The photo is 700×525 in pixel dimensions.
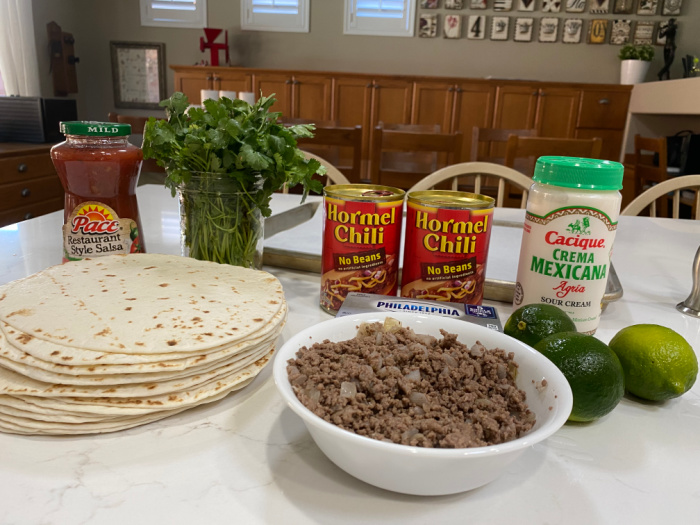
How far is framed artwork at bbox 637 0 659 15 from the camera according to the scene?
5141 mm

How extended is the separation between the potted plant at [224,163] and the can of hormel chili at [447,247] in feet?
0.64

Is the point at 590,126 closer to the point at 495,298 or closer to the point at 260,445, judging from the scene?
the point at 495,298

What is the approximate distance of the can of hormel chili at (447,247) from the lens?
828mm

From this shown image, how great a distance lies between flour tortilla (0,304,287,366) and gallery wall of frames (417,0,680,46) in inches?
218

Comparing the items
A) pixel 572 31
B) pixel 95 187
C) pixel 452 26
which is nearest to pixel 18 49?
pixel 452 26

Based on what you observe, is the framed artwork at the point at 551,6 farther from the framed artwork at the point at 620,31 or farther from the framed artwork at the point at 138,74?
the framed artwork at the point at 138,74

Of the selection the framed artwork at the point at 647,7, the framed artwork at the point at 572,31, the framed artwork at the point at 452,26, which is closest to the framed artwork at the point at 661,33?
the framed artwork at the point at 647,7

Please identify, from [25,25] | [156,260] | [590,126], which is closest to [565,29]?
[590,126]

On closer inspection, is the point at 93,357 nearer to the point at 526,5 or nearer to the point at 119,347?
the point at 119,347

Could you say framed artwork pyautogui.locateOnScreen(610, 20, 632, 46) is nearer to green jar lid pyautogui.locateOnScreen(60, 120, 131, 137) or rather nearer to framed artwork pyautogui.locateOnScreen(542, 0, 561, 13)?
framed artwork pyautogui.locateOnScreen(542, 0, 561, 13)

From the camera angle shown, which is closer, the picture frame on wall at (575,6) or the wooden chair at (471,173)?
the wooden chair at (471,173)

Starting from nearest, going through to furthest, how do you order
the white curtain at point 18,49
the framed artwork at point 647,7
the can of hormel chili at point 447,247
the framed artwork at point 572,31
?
1. the can of hormel chili at point 447,247
2. the white curtain at point 18,49
3. the framed artwork at point 647,7
4. the framed artwork at point 572,31

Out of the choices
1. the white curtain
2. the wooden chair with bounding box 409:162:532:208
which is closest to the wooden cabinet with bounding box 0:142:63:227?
the white curtain

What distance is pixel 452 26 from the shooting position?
5383 millimetres
